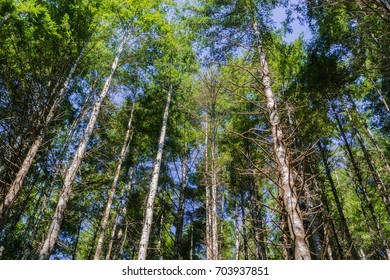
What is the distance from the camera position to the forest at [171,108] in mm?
6500

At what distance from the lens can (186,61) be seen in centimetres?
1274

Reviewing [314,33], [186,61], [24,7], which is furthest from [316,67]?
[24,7]

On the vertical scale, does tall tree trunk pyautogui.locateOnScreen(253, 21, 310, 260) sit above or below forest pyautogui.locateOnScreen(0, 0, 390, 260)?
below

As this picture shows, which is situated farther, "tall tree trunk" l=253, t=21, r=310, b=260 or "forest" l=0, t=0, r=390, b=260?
"forest" l=0, t=0, r=390, b=260

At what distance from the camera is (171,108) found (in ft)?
44.7

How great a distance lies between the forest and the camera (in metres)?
6.50

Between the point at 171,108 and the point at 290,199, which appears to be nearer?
the point at 290,199

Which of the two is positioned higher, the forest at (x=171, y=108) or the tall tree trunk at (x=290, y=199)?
the forest at (x=171, y=108)

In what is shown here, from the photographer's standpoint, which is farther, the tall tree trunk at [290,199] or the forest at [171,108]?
the forest at [171,108]

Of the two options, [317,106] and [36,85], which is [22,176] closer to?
[36,85]

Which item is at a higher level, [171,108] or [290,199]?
[171,108]
